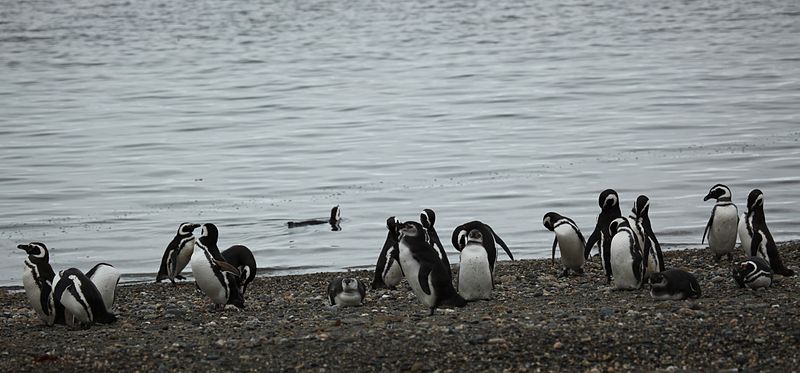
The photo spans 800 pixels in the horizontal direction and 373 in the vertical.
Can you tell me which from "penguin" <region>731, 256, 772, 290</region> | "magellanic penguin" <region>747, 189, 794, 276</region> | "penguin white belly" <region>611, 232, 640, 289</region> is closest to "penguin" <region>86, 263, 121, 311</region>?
"penguin white belly" <region>611, 232, 640, 289</region>

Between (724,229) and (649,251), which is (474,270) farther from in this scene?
(724,229)

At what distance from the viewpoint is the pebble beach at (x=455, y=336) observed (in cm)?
785

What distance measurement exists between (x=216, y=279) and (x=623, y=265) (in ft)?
Result: 10.7

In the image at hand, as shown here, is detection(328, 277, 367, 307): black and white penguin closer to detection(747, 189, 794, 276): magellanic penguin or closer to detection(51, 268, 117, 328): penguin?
detection(51, 268, 117, 328): penguin

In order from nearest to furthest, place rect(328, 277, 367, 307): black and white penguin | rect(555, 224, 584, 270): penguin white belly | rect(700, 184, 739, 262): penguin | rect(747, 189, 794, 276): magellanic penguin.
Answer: rect(328, 277, 367, 307): black and white penguin < rect(747, 189, 794, 276): magellanic penguin < rect(555, 224, 584, 270): penguin white belly < rect(700, 184, 739, 262): penguin

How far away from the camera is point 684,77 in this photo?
36.0m

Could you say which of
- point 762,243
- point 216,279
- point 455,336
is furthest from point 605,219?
point 455,336

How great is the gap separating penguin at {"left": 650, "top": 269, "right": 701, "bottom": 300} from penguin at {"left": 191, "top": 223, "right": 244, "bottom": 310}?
3.33m

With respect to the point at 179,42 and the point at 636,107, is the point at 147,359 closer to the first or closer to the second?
the point at 636,107

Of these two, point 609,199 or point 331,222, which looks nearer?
point 609,199

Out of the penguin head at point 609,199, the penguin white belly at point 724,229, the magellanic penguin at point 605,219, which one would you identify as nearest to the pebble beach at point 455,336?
the magellanic penguin at point 605,219

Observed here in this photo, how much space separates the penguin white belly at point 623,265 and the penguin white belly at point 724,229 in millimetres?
1794

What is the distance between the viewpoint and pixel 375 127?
29078 mm

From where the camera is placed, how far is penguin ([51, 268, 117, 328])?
31.5 feet
